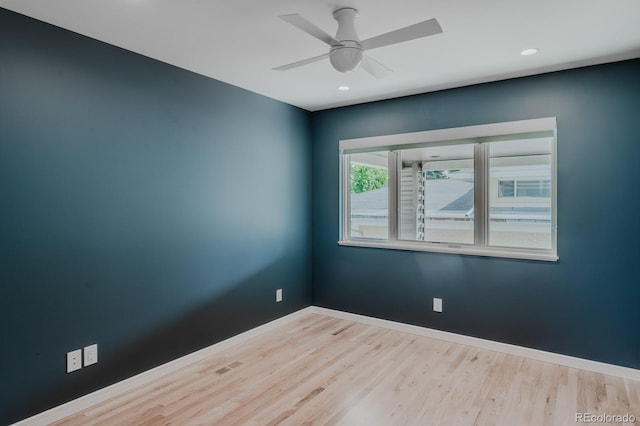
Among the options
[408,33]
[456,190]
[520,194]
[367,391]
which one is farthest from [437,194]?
[408,33]

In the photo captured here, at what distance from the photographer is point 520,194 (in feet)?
11.3

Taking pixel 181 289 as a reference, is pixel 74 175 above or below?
above

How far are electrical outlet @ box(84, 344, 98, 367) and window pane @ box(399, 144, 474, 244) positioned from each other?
2.96m

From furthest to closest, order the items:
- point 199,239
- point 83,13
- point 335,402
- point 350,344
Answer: point 350,344 < point 199,239 < point 335,402 < point 83,13

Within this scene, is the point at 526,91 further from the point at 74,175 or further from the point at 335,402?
the point at 74,175

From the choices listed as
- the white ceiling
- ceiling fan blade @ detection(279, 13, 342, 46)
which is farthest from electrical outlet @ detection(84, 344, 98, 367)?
ceiling fan blade @ detection(279, 13, 342, 46)

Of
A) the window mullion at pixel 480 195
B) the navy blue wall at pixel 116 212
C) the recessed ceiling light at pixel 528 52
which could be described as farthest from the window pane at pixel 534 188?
the navy blue wall at pixel 116 212

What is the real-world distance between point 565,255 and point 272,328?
2.85 m

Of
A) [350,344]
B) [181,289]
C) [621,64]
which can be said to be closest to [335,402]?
[350,344]

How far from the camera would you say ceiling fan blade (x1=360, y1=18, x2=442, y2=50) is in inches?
74.4

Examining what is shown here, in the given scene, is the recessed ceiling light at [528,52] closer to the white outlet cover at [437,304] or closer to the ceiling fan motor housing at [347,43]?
the ceiling fan motor housing at [347,43]

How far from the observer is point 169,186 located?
3.06 meters

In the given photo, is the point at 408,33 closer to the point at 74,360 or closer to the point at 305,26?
the point at 305,26

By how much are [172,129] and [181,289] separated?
1321 mm
